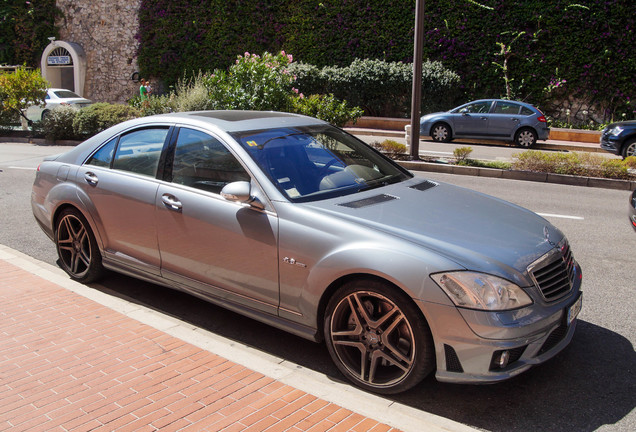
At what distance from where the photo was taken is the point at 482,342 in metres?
3.17

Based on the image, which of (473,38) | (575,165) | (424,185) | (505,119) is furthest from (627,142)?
(424,185)

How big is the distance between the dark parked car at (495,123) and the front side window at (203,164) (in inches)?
647

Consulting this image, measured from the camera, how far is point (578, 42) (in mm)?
22141

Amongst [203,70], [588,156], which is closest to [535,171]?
[588,156]

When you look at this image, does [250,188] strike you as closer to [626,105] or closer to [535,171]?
[535,171]

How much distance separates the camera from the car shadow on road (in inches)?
132

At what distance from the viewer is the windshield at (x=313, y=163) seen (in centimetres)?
417

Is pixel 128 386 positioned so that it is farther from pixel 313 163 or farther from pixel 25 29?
pixel 25 29

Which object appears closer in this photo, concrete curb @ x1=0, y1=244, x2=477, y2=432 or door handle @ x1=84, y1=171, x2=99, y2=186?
concrete curb @ x1=0, y1=244, x2=477, y2=432

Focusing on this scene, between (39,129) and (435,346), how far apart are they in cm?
2099

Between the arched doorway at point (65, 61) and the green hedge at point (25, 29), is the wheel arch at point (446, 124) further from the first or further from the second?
the green hedge at point (25, 29)

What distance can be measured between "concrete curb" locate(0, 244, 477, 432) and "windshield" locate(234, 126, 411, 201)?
1.12 m

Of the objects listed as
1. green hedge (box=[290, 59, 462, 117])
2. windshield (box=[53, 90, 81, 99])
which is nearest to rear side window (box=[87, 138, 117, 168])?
green hedge (box=[290, 59, 462, 117])

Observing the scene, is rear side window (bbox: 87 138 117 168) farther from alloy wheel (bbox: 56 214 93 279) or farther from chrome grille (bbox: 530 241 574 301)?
chrome grille (bbox: 530 241 574 301)
